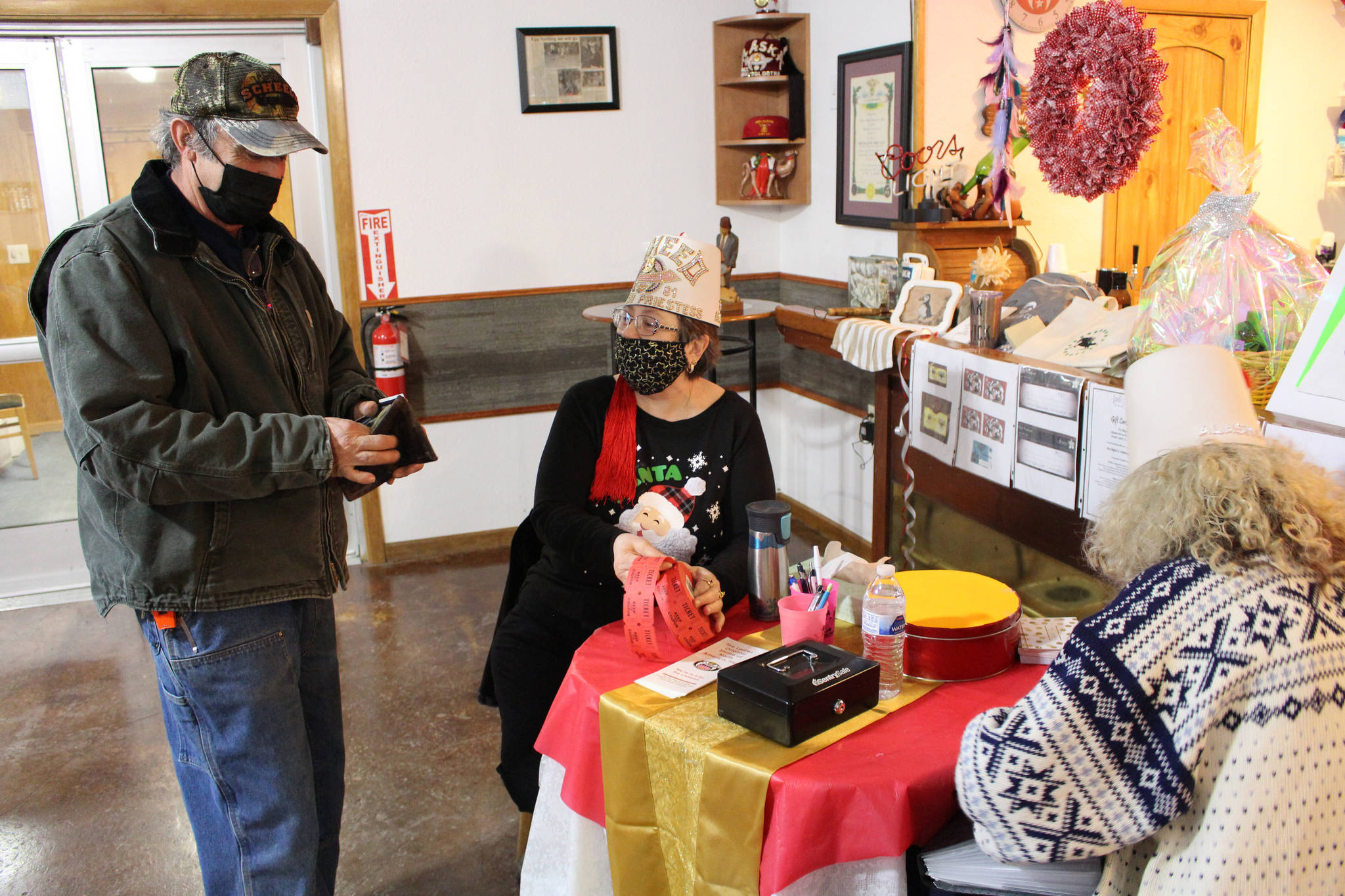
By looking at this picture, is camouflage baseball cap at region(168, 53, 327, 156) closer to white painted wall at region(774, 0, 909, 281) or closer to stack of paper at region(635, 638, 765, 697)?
stack of paper at region(635, 638, 765, 697)

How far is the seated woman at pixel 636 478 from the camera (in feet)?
6.77

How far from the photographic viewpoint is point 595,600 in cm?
210

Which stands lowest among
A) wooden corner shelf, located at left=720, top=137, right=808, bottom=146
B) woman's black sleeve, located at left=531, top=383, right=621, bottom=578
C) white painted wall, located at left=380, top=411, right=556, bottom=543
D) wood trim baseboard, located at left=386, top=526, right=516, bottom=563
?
wood trim baseboard, located at left=386, top=526, right=516, bottom=563

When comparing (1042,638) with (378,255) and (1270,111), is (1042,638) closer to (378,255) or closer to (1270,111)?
(378,255)

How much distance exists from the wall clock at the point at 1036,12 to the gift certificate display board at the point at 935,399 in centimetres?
138

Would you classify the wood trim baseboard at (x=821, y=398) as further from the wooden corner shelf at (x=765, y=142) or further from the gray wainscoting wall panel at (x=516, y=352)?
the wooden corner shelf at (x=765, y=142)

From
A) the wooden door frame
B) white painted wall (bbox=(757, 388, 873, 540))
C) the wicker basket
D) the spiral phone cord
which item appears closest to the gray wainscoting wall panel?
white painted wall (bbox=(757, 388, 873, 540))

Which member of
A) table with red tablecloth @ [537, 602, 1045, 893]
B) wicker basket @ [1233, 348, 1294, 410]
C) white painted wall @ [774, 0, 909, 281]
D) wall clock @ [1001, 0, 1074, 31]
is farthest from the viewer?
white painted wall @ [774, 0, 909, 281]

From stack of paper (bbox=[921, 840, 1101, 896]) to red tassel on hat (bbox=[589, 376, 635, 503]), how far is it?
1.00 meters

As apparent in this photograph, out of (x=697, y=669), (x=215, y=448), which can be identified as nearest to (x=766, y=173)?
(x=697, y=669)

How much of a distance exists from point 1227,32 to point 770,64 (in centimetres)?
171

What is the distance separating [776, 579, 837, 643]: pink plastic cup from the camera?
5.23 feet

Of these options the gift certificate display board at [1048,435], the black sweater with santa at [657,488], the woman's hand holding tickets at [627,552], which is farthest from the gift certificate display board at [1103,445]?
the woman's hand holding tickets at [627,552]

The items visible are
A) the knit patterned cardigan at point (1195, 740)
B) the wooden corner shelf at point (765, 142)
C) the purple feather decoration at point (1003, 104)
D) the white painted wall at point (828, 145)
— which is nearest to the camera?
the knit patterned cardigan at point (1195, 740)
